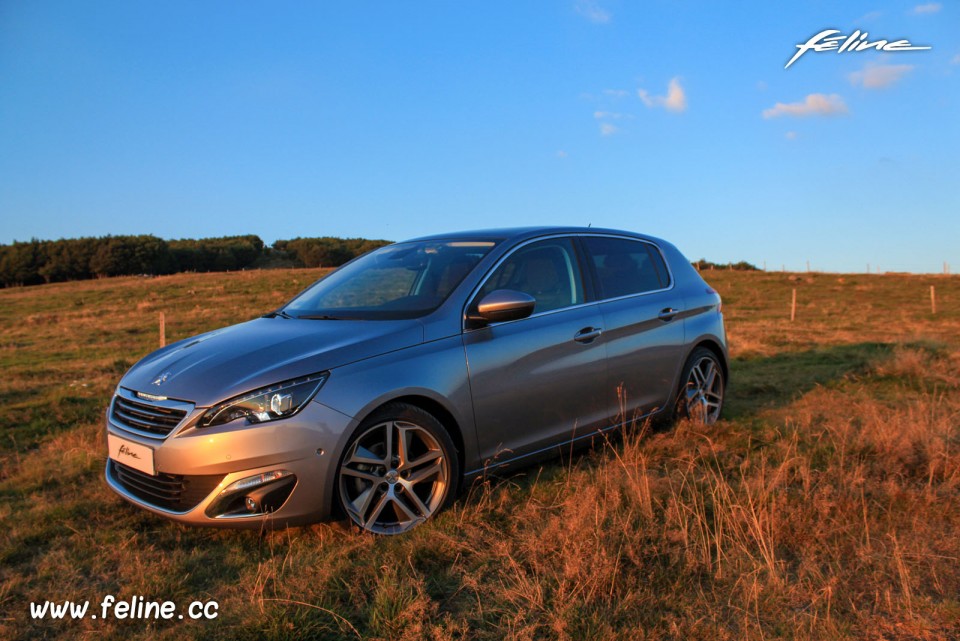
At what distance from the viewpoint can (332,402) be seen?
331cm

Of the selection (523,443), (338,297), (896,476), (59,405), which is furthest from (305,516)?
(59,405)

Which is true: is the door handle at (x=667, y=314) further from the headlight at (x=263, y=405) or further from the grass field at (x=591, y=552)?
the headlight at (x=263, y=405)

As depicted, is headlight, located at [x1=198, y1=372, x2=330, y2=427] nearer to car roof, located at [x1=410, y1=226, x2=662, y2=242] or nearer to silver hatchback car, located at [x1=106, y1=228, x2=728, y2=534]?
silver hatchback car, located at [x1=106, y1=228, x2=728, y2=534]

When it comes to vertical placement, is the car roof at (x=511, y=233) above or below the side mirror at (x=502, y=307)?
above

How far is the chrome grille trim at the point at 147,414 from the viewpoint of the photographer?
11.1 feet

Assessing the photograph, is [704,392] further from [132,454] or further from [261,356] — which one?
[132,454]

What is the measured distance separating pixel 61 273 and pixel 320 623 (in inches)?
2997

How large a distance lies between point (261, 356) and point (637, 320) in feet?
8.95

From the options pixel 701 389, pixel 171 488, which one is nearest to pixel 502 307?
pixel 171 488

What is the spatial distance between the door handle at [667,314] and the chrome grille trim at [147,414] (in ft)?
11.2

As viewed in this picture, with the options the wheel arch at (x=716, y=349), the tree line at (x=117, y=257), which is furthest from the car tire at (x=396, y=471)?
the tree line at (x=117, y=257)

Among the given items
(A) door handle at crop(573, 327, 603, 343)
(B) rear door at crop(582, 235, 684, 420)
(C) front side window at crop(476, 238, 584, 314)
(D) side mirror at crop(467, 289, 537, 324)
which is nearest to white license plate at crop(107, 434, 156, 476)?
(D) side mirror at crop(467, 289, 537, 324)

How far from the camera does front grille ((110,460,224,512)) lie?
10.7ft

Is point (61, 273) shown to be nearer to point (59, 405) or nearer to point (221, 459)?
point (59, 405)
